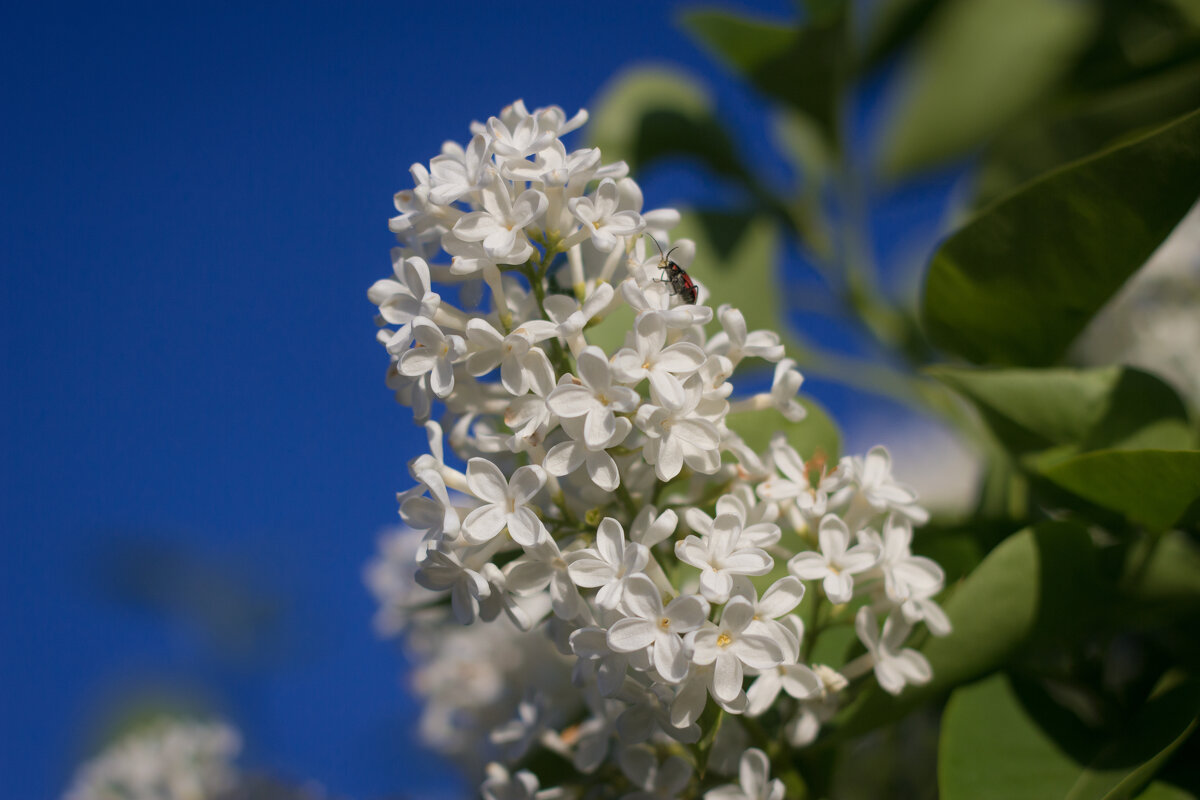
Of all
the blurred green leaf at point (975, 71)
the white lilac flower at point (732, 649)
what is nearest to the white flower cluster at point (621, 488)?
the white lilac flower at point (732, 649)

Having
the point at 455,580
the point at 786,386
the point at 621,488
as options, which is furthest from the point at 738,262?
the point at 455,580

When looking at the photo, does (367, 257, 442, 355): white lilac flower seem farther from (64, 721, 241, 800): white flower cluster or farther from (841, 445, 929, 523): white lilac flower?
(64, 721, 241, 800): white flower cluster

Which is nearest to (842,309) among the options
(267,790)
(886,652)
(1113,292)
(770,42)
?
(770,42)

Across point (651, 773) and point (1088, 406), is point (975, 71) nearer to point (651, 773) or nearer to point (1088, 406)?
point (1088, 406)

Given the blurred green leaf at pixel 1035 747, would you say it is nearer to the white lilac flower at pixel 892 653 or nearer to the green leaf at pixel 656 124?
the white lilac flower at pixel 892 653

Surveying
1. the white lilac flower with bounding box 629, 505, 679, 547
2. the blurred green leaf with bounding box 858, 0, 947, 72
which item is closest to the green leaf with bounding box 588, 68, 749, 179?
the blurred green leaf with bounding box 858, 0, 947, 72

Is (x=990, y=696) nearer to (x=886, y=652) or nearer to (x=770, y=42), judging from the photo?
(x=886, y=652)
